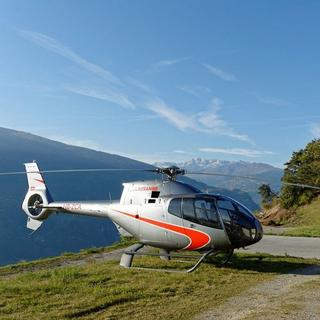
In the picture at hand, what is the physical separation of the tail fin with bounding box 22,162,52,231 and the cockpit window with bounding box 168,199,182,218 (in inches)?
330

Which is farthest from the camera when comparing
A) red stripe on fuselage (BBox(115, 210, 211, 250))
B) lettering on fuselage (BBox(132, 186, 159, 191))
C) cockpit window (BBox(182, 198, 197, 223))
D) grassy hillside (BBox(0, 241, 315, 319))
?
lettering on fuselage (BBox(132, 186, 159, 191))

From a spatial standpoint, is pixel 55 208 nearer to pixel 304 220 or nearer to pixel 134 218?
pixel 134 218

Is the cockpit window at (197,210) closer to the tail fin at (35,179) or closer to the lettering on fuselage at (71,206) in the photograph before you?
the lettering on fuselage at (71,206)

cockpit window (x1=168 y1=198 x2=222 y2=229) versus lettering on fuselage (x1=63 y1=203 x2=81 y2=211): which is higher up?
cockpit window (x1=168 y1=198 x2=222 y2=229)

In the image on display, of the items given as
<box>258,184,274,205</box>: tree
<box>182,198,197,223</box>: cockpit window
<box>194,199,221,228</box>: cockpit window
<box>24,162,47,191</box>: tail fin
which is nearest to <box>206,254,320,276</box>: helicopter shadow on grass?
<box>194,199,221,228</box>: cockpit window

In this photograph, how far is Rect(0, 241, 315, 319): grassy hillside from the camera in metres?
11.0

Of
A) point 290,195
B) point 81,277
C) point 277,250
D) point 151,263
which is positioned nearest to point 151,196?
point 151,263

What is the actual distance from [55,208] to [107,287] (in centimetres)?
927

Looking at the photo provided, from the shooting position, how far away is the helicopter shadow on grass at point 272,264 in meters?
16.8

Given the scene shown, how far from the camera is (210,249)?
53.6ft

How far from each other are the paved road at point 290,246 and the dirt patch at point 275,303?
7284 millimetres

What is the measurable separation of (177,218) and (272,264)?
464cm

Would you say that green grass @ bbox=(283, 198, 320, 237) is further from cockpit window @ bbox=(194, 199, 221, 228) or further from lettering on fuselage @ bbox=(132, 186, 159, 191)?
cockpit window @ bbox=(194, 199, 221, 228)

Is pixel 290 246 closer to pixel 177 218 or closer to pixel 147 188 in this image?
pixel 177 218
